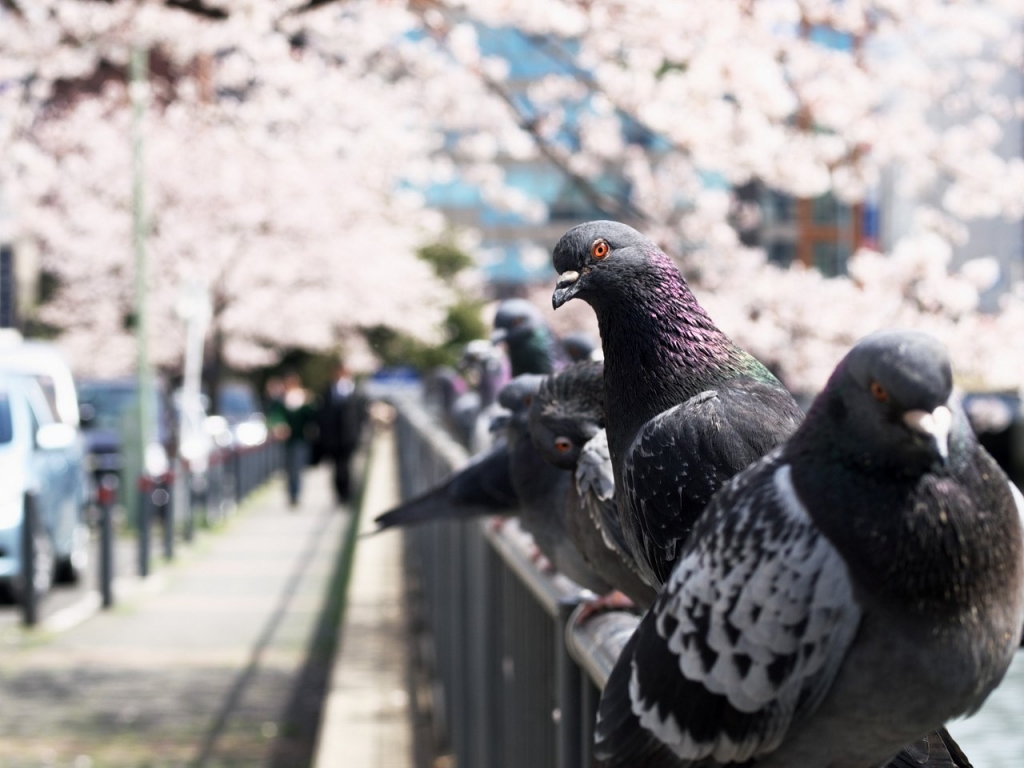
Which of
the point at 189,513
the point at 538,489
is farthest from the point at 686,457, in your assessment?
the point at 189,513

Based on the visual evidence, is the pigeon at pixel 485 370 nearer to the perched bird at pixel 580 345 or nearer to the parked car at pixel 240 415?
the perched bird at pixel 580 345

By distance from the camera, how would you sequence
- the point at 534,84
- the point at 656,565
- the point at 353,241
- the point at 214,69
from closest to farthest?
the point at 656,565 → the point at 534,84 → the point at 214,69 → the point at 353,241

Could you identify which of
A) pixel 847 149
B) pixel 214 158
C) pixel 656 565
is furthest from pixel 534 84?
pixel 214 158

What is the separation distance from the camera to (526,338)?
14.0 feet

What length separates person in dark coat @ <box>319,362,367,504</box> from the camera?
19.9 meters

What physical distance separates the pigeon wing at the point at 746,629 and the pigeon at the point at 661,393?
357mm

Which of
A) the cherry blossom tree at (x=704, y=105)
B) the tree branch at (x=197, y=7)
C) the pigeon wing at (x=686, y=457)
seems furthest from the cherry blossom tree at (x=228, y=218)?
the pigeon wing at (x=686, y=457)

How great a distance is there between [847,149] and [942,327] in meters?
1.80

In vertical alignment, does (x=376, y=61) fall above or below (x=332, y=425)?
above

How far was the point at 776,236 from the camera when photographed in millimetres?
77250

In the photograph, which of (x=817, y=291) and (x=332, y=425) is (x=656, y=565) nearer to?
(x=817, y=291)

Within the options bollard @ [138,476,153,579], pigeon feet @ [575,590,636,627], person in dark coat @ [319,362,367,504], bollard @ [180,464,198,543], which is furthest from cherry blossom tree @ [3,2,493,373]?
pigeon feet @ [575,590,636,627]

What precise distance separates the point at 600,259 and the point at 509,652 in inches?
79.9

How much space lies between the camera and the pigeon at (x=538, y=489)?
309 centimetres
